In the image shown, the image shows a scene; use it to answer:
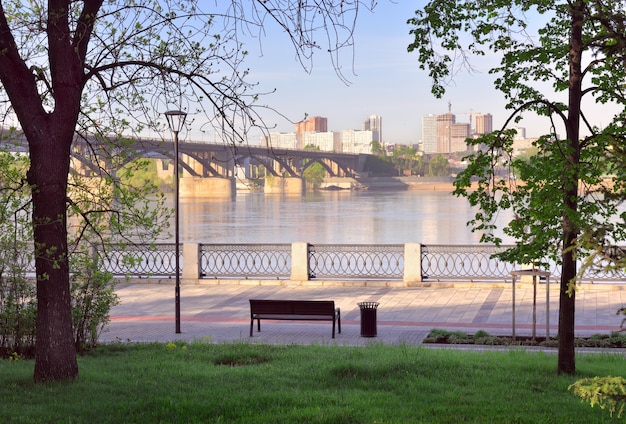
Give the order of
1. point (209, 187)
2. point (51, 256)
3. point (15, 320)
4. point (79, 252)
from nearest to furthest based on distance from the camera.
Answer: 1. point (51, 256)
2. point (79, 252)
3. point (15, 320)
4. point (209, 187)

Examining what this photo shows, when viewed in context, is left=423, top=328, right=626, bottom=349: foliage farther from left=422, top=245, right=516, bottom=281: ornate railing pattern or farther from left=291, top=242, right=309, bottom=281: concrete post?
left=291, top=242, right=309, bottom=281: concrete post

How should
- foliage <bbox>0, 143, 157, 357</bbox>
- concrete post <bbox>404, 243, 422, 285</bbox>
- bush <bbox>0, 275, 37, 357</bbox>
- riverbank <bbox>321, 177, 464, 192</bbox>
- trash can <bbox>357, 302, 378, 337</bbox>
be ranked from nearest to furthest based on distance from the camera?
foliage <bbox>0, 143, 157, 357</bbox>
bush <bbox>0, 275, 37, 357</bbox>
trash can <bbox>357, 302, 378, 337</bbox>
concrete post <bbox>404, 243, 422, 285</bbox>
riverbank <bbox>321, 177, 464, 192</bbox>

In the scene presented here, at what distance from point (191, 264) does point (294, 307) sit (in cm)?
932

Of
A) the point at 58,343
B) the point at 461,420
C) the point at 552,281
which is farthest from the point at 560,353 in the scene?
the point at 552,281

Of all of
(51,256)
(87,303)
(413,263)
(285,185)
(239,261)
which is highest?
(51,256)

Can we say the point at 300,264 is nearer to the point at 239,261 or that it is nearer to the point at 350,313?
the point at 350,313

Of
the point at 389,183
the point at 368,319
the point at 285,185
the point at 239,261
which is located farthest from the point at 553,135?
the point at 389,183

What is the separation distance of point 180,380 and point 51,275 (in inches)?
71.5

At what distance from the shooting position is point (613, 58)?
9.02m

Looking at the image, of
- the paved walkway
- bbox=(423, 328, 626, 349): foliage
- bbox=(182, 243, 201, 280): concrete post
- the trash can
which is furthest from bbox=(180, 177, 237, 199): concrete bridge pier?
bbox=(423, 328, 626, 349): foliage

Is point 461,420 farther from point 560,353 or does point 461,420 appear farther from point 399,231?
point 399,231

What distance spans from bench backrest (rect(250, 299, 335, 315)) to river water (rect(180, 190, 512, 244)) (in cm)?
2812

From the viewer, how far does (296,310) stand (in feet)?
47.9

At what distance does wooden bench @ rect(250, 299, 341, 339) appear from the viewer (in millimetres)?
14453
